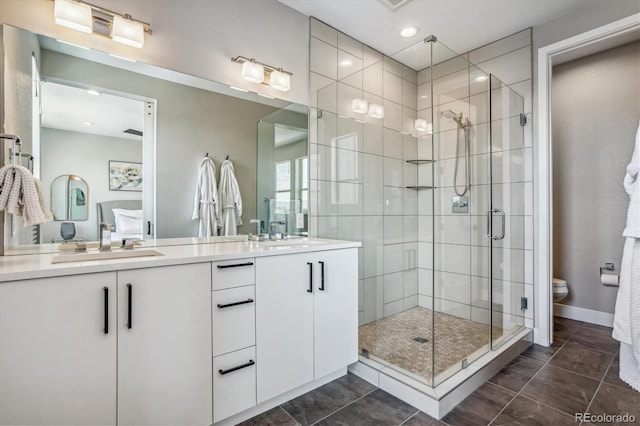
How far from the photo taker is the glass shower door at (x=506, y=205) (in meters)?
2.55

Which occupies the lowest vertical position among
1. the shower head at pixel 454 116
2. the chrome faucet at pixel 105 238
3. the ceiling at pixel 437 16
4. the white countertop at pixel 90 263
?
the white countertop at pixel 90 263

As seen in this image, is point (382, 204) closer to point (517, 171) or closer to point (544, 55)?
point (517, 171)

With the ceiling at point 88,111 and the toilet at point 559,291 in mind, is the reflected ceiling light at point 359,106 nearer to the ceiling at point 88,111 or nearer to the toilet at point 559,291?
the ceiling at point 88,111

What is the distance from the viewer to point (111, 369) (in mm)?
1182

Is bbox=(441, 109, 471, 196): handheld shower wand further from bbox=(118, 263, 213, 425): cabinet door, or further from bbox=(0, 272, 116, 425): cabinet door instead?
bbox=(0, 272, 116, 425): cabinet door

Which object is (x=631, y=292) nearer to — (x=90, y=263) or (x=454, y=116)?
(x=454, y=116)

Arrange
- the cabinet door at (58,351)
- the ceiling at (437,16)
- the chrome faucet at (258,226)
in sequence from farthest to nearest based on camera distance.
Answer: the ceiling at (437,16) → the chrome faucet at (258,226) → the cabinet door at (58,351)

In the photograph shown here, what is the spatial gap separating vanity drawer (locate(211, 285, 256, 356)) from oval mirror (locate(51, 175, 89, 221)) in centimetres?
84

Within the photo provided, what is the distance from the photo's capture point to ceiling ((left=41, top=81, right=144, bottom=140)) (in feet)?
5.03

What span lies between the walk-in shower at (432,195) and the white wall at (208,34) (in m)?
0.23

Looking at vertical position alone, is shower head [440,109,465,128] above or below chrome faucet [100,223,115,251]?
above

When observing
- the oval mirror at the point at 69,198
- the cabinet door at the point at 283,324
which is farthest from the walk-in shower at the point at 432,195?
the oval mirror at the point at 69,198

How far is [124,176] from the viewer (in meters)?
1.69

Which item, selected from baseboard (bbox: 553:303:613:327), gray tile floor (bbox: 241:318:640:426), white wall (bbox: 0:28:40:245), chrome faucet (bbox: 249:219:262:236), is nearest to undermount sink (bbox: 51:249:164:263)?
white wall (bbox: 0:28:40:245)
